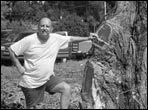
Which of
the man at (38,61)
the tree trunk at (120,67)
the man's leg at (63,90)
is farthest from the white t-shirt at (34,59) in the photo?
the tree trunk at (120,67)

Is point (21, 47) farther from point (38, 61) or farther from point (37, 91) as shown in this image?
point (37, 91)

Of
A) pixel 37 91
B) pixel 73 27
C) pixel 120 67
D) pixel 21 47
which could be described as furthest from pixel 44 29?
pixel 73 27

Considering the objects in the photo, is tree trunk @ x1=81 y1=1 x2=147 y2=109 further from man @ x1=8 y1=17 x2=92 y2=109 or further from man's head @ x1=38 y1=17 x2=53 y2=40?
man's head @ x1=38 y1=17 x2=53 y2=40

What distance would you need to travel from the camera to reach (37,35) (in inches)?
186

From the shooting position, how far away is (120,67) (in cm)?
463

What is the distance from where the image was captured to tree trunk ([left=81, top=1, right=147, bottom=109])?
4.53 meters

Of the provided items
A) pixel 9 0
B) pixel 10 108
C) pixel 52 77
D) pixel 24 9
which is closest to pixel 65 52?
pixel 10 108

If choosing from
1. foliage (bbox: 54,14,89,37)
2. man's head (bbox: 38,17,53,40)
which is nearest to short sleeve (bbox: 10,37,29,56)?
man's head (bbox: 38,17,53,40)

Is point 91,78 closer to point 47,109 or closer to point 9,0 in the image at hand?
point 47,109

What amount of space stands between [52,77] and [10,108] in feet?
5.82

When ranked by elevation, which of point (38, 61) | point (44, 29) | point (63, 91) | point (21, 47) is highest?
point (44, 29)

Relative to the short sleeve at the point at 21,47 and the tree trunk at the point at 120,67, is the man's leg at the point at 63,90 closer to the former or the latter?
the tree trunk at the point at 120,67

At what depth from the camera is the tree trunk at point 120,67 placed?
14.9 feet

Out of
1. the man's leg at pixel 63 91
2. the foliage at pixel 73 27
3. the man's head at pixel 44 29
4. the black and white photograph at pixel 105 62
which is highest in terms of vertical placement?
the man's head at pixel 44 29
